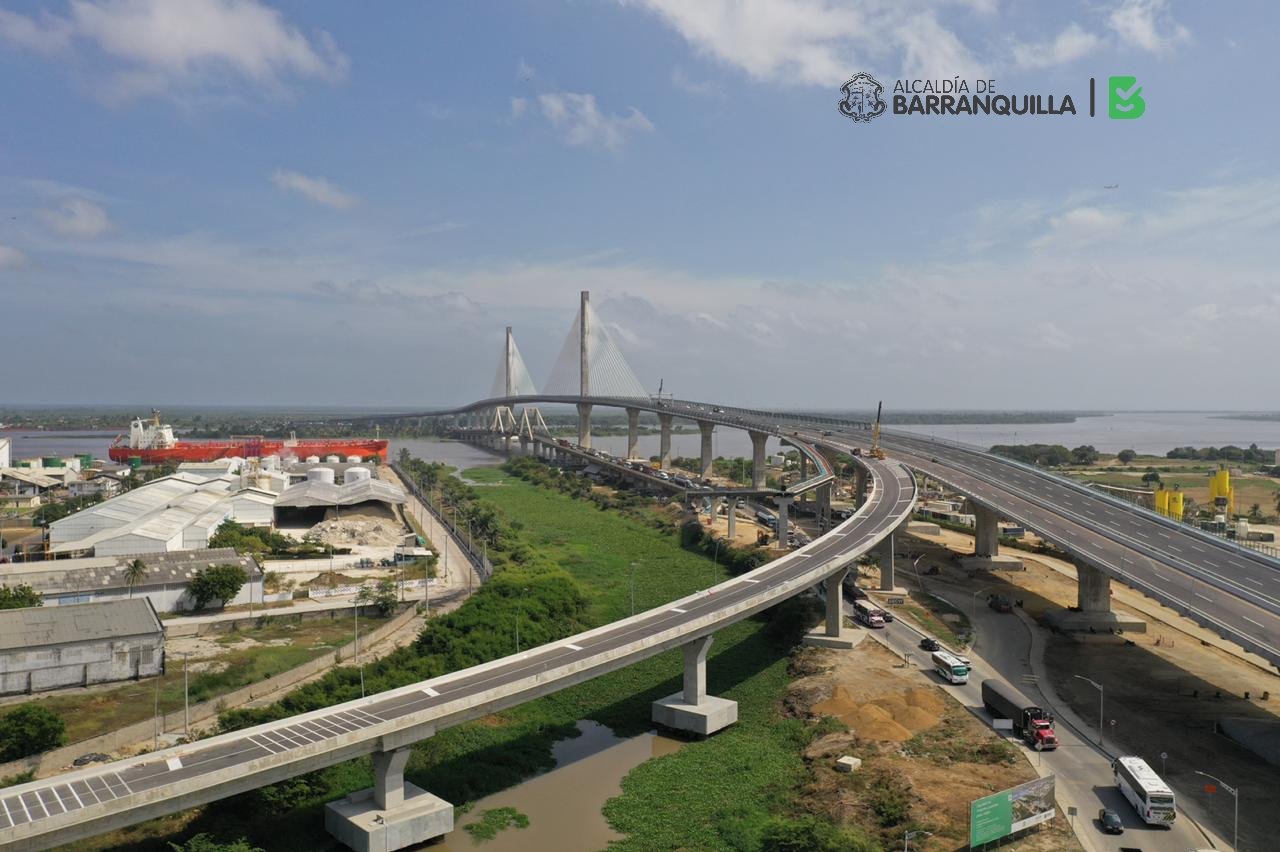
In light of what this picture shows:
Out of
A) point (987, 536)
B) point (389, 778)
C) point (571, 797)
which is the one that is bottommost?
point (571, 797)

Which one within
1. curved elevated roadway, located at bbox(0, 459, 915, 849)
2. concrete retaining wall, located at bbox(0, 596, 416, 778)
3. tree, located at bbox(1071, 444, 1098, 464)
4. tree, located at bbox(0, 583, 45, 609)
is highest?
curved elevated roadway, located at bbox(0, 459, 915, 849)

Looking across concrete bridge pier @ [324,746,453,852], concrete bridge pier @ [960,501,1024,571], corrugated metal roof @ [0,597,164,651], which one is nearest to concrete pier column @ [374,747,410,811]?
concrete bridge pier @ [324,746,453,852]

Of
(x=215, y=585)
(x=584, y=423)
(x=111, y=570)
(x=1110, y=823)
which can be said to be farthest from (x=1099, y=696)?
(x=584, y=423)

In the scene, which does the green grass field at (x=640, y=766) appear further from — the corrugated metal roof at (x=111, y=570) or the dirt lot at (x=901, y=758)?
the corrugated metal roof at (x=111, y=570)

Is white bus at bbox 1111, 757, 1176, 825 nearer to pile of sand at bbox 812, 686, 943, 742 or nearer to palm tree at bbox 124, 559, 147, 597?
pile of sand at bbox 812, 686, 943, 742

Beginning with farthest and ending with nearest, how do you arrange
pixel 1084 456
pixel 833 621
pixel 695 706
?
1. pixel 1084 456
2. pixel 833 621
3. pixel 695 706

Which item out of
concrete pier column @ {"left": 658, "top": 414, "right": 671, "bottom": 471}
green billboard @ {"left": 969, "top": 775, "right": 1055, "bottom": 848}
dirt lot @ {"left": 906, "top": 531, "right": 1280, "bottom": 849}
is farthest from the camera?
concrete pier column @ {"left": 658, "top": 414, "right": 671, "bottom": 471}

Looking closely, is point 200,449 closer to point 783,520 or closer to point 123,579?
point 123,579

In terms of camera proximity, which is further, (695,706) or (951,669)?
(951,669)
